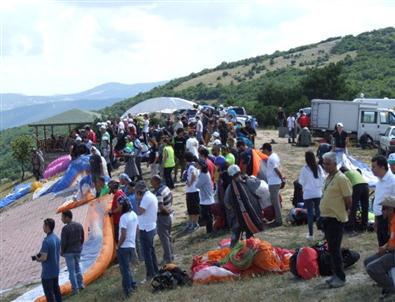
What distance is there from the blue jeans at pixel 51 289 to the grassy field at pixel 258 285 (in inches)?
34.5

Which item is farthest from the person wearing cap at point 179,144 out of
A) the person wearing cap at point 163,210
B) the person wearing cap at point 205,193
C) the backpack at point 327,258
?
the backpack at point 327,258

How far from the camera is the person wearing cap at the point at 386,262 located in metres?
7.50

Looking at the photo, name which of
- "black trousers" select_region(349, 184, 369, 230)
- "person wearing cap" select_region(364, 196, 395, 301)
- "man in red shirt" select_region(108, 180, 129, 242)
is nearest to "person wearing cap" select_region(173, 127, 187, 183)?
"man in red shirt" select_region(108, 180, 129, 242)

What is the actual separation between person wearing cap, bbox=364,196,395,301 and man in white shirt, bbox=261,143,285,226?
4842 mm

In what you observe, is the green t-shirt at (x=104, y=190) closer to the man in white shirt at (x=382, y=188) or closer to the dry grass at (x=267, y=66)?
the man in white shirt at (x=382, y=188)

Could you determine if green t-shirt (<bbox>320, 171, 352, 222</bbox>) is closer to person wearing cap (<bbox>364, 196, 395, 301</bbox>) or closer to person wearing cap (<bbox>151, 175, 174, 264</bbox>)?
person wearing cap (<bbox>364, 196, 395, 301</bbox>)

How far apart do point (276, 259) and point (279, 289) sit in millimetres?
1107

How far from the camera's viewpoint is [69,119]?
37.9 m

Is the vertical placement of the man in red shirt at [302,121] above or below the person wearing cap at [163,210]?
below

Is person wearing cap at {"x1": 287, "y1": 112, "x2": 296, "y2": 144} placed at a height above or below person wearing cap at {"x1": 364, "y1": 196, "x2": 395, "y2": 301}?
below

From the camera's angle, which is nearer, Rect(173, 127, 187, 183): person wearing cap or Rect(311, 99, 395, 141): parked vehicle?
Rect(173, 127, 187, 183): person wearing cap

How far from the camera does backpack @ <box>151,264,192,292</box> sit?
33.6 feet

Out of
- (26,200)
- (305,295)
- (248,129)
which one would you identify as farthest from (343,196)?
(26,200)

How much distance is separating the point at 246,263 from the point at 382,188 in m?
2.48
